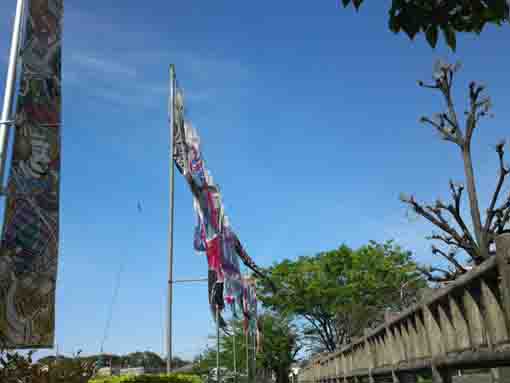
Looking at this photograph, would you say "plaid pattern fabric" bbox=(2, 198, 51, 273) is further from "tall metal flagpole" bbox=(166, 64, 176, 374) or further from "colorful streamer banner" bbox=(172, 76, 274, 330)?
"colorful streamer banner" bbox=(172, 76, 274, 330)

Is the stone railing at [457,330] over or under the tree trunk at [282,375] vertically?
over

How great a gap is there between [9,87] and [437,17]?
553 cm

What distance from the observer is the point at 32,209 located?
7059mm

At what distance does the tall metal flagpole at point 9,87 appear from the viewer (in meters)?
6.77

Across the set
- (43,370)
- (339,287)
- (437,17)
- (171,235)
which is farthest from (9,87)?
(339,287)

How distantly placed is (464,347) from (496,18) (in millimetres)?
2777

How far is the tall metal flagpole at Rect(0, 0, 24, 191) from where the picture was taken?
677 centimetres

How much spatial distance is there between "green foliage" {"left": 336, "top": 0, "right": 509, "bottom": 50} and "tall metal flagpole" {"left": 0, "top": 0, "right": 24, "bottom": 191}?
473 cm

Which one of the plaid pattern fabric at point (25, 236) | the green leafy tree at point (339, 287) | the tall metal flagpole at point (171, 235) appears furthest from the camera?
the green leafy tree at point (339, 287)

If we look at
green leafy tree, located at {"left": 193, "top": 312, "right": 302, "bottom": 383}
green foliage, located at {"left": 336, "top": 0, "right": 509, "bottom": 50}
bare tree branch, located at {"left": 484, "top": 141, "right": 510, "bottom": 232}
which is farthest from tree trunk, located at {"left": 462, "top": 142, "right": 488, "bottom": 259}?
green leafy tree, located at {"left": 193, "top": 312, "right": 302, "bottom": 383}

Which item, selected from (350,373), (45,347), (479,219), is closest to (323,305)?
(479,219)

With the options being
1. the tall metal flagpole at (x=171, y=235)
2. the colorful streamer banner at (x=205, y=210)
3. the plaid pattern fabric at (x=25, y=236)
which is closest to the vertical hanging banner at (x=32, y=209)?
the plaid pattern fabric at (x=25, y=236)

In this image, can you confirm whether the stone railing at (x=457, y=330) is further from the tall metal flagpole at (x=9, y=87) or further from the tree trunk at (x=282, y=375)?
the tree trunk at (x=282, y=375)

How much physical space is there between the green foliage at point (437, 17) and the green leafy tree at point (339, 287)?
110 ft
